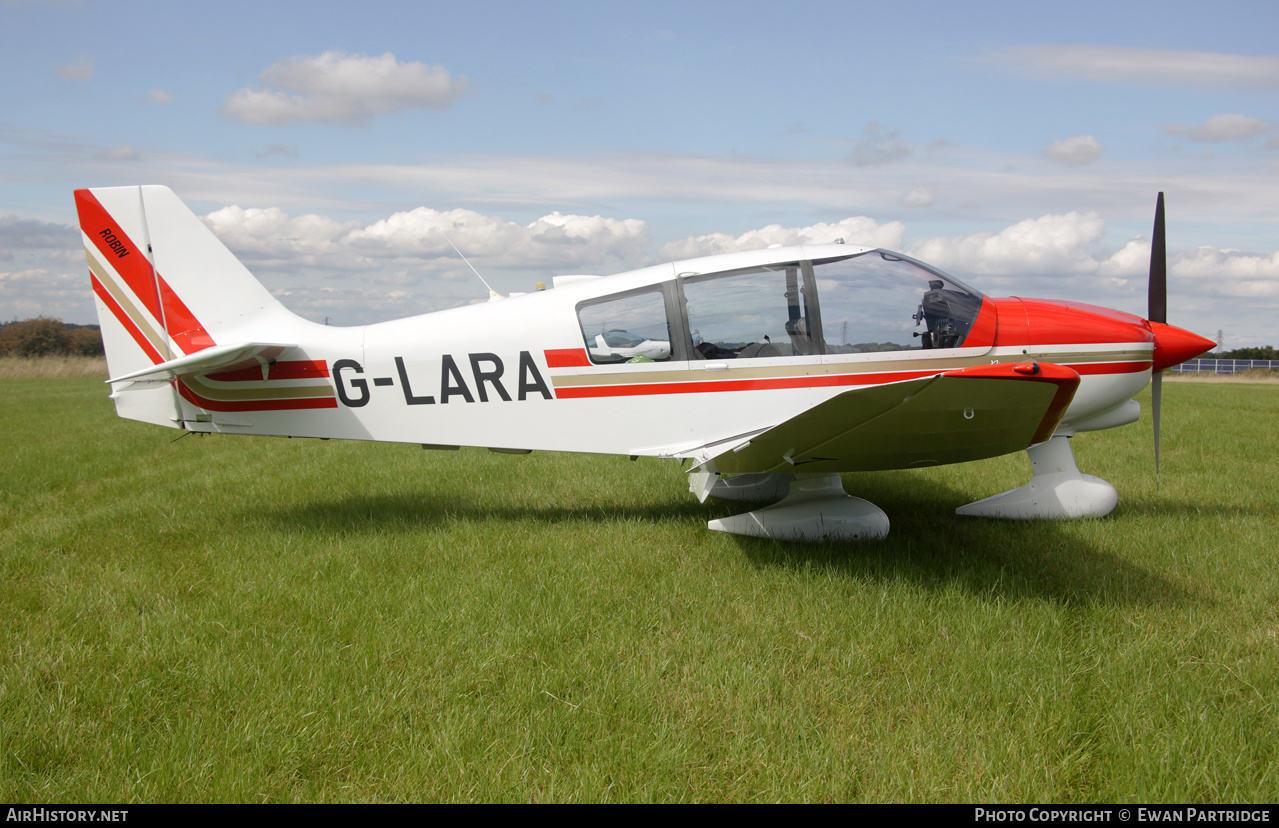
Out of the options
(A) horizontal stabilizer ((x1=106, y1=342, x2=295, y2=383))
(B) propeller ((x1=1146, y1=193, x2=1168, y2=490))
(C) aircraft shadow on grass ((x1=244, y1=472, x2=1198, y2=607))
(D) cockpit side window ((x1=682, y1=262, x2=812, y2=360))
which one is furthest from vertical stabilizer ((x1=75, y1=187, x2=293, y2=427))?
(B) propeller ((x1=1146, y1=193, x2=1168, y2=490))

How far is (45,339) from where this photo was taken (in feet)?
163

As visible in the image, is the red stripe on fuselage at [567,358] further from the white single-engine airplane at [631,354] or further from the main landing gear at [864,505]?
the main landing gear at [864,505]

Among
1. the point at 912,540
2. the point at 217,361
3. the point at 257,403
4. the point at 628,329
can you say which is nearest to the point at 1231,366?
the point at 912,540

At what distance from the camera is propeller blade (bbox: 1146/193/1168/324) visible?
5.82 meters

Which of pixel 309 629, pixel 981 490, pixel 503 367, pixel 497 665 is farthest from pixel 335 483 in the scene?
pixel 981 490

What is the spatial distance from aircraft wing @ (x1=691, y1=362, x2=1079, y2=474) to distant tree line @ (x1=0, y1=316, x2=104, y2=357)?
58.8 meters

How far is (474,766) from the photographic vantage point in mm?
2500

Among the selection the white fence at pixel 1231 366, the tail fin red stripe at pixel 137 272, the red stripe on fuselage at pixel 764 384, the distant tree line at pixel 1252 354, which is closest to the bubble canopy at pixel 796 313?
the red stripe on fuselage at pixel 764 384

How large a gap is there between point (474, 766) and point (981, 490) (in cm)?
623

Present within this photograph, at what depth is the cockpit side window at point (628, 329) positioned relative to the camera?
16.5 ft

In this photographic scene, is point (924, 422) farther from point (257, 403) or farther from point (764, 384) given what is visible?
point (257, 403)

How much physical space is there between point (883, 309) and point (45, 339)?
210 ft

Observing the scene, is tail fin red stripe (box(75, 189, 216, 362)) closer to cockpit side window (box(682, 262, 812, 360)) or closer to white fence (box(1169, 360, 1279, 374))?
cockpit side window (box(682, 262, 812, 360))

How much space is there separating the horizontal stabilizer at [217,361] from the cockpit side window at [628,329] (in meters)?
2.52
